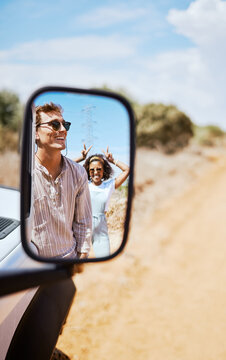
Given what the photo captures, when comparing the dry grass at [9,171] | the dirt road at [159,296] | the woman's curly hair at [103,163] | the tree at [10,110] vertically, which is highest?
the woman's curly hair at [103,163]

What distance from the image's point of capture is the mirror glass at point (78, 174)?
4.44ft

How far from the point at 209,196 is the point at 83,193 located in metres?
9.94

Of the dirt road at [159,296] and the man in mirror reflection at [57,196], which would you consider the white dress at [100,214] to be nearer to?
the man in mirror reflection at [57,196]

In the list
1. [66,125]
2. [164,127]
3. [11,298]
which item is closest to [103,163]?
[66,125]

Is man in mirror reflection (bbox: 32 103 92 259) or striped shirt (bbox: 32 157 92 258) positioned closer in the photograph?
man in mirror reflection (bbox: 32 103 92 259)

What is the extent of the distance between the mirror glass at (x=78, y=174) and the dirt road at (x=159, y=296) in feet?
7.50

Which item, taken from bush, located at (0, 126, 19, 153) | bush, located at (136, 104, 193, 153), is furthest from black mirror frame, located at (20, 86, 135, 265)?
bush, located at (136, 104, 193, 153)

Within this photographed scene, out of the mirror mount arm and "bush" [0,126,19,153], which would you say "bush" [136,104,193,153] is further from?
the mirror mount arm

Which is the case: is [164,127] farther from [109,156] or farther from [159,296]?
[109,156]

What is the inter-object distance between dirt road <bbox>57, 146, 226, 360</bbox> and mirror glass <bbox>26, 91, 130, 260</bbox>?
7.50 feet

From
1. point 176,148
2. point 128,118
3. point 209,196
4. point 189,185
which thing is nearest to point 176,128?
point 176,148

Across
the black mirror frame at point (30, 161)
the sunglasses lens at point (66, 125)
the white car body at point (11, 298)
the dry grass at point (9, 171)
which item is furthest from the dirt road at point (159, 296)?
the dry grass at point (9, 171)

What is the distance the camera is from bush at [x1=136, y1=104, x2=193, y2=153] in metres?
23.1

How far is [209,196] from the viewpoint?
10773mm
